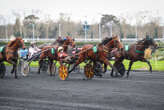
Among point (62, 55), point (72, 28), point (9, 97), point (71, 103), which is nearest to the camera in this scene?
point (71, 103)

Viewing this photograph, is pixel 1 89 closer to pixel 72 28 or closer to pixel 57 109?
pixel 57 109

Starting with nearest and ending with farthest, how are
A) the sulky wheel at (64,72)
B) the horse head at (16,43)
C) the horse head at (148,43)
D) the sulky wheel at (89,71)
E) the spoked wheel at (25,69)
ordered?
the sulky wheel at (64,72), the sulky wheel at (89,71), the horse head at (148,43), the horse head at (16,43), the spoked wheel at (25,69)

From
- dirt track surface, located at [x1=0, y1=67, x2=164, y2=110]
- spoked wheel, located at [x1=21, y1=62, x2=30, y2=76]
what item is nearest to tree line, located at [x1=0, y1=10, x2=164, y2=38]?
spoked wheel, located at [x1=21, y1=62, x2=30, y2=76]

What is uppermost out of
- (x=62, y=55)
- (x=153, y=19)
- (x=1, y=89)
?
(x=153, y=19)

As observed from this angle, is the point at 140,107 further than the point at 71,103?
No

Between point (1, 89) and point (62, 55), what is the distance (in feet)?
14.2

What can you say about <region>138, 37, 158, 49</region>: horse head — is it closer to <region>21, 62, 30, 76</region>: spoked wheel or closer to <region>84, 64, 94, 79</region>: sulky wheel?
<region>84, 64, 94, 79</region>: sulky wheel

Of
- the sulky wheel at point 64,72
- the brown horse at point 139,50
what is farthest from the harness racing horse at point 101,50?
→ the brown horse at point 139,50

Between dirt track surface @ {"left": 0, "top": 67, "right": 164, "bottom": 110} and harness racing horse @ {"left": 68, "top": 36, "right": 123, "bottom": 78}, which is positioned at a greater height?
harness racing horse @ {"left": 68, "top": 36, "right": 123, "bottom": 78}

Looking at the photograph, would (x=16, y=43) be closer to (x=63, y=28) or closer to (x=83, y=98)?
(x=83, y=98)

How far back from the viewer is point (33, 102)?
353 inches

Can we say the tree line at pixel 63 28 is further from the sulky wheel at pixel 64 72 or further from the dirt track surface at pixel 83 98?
the dirt track surface at pixel 83 98

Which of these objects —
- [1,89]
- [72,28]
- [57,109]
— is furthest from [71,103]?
[72,28]

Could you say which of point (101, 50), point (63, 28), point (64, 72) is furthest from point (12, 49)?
point (63, 28)
